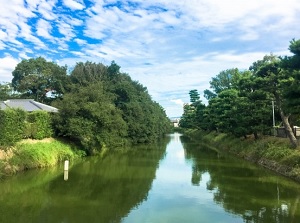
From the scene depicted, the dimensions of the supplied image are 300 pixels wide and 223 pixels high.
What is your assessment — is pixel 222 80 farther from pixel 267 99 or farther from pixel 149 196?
pixel 149 196

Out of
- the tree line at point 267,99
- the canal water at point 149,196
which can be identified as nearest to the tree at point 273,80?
the tree line at point 267,99

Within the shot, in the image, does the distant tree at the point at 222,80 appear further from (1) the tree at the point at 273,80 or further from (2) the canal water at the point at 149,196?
(2) the canal water at the point at 149,196

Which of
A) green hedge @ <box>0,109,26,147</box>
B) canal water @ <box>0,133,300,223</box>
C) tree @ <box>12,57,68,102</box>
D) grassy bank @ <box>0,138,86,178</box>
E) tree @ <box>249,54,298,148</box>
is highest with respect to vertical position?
tree @ <box>12,57,68,102</box>

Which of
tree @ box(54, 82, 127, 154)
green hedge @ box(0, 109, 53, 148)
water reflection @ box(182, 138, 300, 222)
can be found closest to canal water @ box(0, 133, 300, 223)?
water reflection @ box(182, 138, 300, 222)

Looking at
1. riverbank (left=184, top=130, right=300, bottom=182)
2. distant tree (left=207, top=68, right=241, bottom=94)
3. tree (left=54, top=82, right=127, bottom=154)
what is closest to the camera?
riverbank (left=184, top=130, right=300, bottom=182)

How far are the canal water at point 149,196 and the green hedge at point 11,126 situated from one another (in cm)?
273

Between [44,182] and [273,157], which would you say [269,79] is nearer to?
[273,157]

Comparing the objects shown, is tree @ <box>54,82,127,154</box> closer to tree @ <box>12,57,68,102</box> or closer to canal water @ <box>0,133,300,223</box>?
canal water @ <box>0,133,300,223</box>

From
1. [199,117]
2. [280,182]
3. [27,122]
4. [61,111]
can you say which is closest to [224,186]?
[280,182]

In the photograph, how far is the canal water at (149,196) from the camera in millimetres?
13125

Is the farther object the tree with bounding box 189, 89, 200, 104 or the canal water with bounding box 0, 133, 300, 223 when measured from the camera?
the tree with bounding box 189, 89, 200, 104

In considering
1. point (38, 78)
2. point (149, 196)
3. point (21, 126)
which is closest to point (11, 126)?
point (21, 126)

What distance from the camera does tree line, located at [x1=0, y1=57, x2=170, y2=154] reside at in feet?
112

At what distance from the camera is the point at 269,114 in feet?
107
